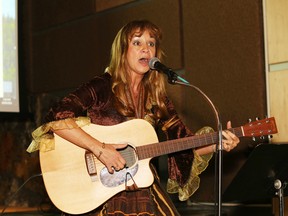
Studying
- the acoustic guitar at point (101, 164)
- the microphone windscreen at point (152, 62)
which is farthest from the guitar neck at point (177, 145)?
the microphone windscreen at point (152, 62)

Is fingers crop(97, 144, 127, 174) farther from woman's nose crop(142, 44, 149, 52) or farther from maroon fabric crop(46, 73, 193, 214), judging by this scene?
woman's nose crop(142, 44, 149, 52)

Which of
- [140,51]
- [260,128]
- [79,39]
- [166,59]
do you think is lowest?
[260,128]

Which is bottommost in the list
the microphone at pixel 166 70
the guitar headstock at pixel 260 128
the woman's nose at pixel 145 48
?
the guitar headstock at pixel 260 128

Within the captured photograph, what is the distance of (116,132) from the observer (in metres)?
2.66

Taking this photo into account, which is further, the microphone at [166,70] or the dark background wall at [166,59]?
the dark background wall at [166,59]

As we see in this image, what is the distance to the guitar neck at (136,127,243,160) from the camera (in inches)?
104

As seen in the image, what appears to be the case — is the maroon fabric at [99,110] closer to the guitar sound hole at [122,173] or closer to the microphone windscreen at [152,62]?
the guitar sound hole at [122,173]

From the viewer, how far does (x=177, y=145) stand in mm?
2662

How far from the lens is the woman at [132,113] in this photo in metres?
2.59

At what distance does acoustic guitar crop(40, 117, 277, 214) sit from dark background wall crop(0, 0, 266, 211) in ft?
3.69

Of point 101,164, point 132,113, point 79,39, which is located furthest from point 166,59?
point 101,164

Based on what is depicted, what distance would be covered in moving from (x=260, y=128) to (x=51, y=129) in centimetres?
100

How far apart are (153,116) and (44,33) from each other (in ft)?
10.8

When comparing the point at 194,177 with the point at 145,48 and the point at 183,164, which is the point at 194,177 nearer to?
the point at 183,164
